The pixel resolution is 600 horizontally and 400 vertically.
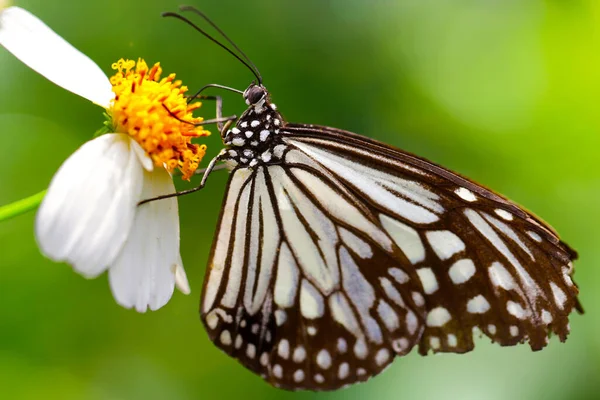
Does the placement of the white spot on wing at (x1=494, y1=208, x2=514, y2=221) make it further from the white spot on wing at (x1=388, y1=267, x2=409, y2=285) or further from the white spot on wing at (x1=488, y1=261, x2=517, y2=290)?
the white spot on wing at (x1=388, y1=267, x2=409, y2=285)

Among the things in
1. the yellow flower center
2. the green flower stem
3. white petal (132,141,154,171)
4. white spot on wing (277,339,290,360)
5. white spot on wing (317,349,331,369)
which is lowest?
white spot on wing (317,349,331,369)

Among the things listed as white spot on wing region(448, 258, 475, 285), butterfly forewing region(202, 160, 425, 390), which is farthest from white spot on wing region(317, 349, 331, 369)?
white spot on wing region(448, 258, 475, 285)

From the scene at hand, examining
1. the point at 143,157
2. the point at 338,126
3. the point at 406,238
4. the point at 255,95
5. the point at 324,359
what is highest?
→ the point at 338,126

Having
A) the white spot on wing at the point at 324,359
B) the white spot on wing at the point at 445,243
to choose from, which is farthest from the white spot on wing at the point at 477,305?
the white spot on wing at the point at 324,359

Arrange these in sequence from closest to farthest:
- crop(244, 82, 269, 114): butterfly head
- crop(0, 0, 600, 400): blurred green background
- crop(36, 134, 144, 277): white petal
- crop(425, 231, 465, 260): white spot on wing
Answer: crop(36, 134, 144, 277): white petal → crop(425, 231, 465, 260): white spot on wing → crop(244, 82, 269, 114): butterfly head → crop(0, 0, 600, 400): blurred green background

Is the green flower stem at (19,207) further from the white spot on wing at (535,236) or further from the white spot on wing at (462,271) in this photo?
the white spot on wing at (535,236)

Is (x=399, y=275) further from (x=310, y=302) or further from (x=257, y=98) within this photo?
(x=257, y=98)

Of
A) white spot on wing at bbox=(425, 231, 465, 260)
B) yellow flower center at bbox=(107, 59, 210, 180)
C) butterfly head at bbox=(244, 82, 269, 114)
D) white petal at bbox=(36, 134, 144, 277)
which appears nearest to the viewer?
white petal at bbox=(36, 134, 144, 277)

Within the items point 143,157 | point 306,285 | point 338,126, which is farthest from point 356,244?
point 338,126

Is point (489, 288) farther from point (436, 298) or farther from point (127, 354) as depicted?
point (127, 354)

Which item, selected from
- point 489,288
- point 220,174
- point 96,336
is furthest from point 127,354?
point 489,288
